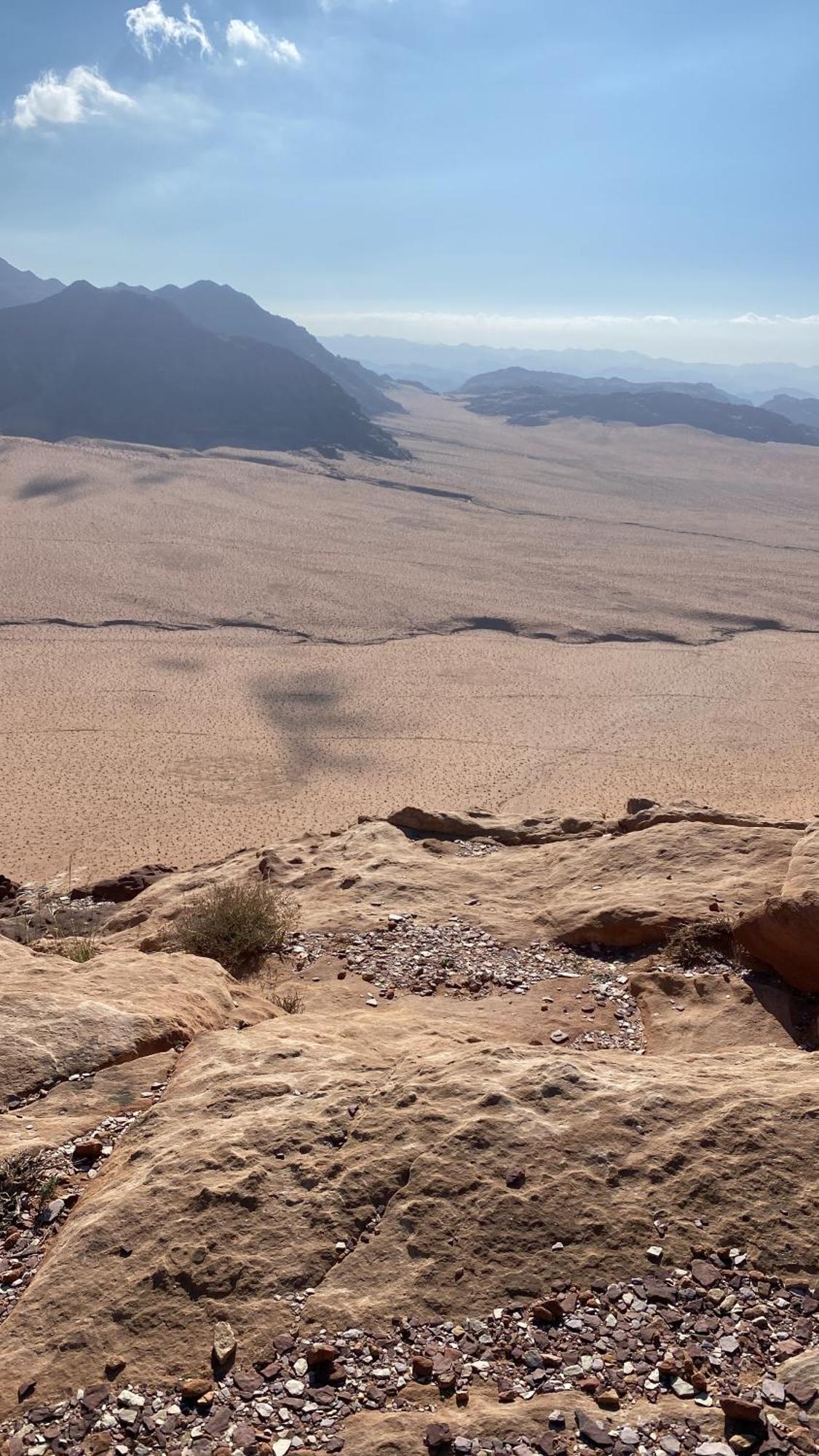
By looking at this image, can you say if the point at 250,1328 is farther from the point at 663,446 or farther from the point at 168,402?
the point at 663,446

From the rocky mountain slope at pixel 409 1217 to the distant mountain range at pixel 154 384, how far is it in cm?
6757

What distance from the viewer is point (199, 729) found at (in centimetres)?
2325

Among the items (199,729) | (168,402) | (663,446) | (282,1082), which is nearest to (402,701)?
(199,729)

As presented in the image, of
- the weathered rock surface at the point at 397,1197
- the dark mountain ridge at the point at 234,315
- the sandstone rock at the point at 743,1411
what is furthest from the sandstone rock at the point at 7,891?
the dark mountain ridge at the point at 234,315

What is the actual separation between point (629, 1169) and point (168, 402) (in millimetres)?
77633

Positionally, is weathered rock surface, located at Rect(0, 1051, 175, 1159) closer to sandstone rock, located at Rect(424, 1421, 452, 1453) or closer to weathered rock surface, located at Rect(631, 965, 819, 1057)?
sandstone rock, located at Rect(424, 1421, 452, 1453)

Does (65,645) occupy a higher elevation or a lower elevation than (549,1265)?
lower

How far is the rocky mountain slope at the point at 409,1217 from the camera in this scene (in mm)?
3668

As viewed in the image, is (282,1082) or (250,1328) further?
(282,1082)

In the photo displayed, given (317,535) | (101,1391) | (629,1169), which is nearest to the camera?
(101,1391)

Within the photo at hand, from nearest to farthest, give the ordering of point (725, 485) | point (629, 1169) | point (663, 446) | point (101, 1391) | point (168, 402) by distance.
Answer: point (101, 1391) < point (629, 1169) < point (168, 402) < point (725, 485) < point (663, 446)

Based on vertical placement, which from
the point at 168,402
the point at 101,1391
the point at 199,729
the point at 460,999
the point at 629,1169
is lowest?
the point at 199,729

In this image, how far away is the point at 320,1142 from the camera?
16.1 ft

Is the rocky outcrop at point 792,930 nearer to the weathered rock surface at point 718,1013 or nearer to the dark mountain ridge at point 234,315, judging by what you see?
the weathered rock surface at point 718,1013
